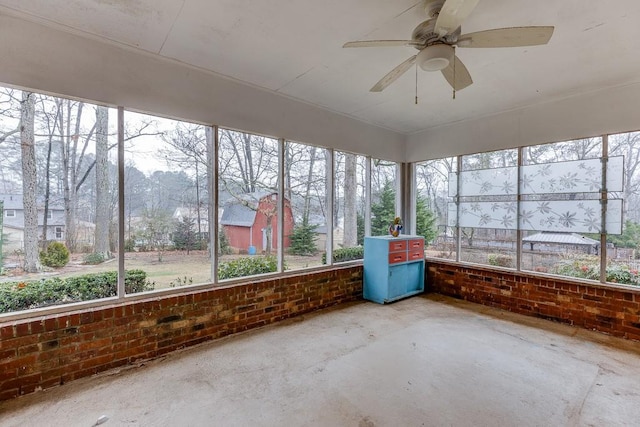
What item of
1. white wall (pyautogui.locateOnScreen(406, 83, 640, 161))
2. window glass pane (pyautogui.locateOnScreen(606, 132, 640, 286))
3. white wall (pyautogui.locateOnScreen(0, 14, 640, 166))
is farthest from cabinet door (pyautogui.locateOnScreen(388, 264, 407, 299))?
window glass pane (pyautogui.locateOnScreen(606, 132, 640, 286))

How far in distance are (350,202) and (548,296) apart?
2.99 m

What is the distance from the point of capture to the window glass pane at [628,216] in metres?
3.36

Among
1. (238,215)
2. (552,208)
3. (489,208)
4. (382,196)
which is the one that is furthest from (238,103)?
(552,208)

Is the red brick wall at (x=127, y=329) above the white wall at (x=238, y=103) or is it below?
below

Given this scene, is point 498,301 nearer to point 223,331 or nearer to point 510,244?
point 510,244

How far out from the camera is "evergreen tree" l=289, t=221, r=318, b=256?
161 inches

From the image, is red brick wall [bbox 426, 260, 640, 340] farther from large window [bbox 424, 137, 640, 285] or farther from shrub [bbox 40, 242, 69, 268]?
shrub [bbox 40, 242, 69, 268]

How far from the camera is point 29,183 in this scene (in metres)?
2.45

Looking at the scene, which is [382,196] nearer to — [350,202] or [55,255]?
[350,202]

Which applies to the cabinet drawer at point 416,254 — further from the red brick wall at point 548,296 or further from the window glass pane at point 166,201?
the window glass pane at point 166,201

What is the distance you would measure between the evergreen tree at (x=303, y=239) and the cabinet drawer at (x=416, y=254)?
64.0 inches

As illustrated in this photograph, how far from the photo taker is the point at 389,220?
5.42 metres

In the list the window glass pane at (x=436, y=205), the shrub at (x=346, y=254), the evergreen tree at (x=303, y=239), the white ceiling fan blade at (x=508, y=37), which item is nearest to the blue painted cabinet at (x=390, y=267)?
the shrub at (x=346, y=254)

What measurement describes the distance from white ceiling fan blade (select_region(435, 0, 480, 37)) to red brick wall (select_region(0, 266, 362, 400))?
3055 mm
